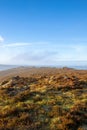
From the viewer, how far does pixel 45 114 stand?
56.9 feet

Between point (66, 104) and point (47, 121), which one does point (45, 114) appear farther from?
point (66, 104)

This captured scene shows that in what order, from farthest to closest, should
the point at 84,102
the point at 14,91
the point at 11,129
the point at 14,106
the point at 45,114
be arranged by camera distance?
1. the point at 14,91
2. the point at 84,102
3. the point at 14,106
4. the point at 45,114
5. the point at 11,129

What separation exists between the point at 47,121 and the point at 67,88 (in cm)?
1005

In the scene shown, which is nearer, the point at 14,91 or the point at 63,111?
the point at 63,111

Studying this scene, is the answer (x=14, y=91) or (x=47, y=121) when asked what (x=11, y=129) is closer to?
(x=47, y=121)

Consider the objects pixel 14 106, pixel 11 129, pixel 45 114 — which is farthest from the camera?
pixel 14 106

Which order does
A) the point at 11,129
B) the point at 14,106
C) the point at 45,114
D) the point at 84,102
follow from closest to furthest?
the point at 11,129, the point at 45,114, the point at 14,106, the point at 84,102

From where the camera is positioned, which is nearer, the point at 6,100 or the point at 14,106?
the point at 14,106

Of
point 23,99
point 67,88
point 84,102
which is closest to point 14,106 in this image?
point 23,99

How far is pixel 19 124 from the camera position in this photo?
1577 centimetres

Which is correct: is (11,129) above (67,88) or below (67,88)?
below

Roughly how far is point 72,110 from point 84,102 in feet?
8.44

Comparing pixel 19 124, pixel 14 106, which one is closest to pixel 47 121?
pixel 19 124

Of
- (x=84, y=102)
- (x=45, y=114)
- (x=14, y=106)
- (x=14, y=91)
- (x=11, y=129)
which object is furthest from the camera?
(x=14, y=91)
